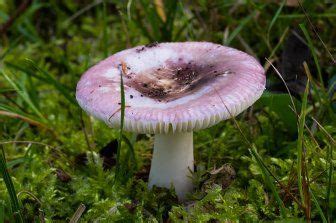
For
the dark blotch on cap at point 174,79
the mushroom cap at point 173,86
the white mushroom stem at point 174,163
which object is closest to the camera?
the mushroom cap at point 173,86

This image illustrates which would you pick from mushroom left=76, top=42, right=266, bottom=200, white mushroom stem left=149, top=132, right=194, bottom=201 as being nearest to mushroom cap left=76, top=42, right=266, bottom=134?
mushroom left=76, top=42, right=266, bottom=200

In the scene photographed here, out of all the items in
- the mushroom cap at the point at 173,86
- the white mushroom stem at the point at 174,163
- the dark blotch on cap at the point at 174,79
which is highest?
the mushroom cap at the point at 173,86

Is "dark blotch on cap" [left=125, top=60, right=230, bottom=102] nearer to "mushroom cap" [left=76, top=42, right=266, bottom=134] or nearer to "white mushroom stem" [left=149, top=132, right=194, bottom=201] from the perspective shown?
"mushroom cap" [left=76, top=42, right=266, bottom=134]

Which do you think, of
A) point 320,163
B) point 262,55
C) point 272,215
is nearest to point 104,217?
point 272,215

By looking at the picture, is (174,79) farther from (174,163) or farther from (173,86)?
(174,163)

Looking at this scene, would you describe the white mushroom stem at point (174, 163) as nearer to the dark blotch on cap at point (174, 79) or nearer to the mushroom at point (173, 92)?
the mushroom at point (173, 92)

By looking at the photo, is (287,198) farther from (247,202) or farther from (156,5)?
(156,5)

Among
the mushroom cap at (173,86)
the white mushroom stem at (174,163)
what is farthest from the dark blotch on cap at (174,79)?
the white mushroom stem at (174,163)
